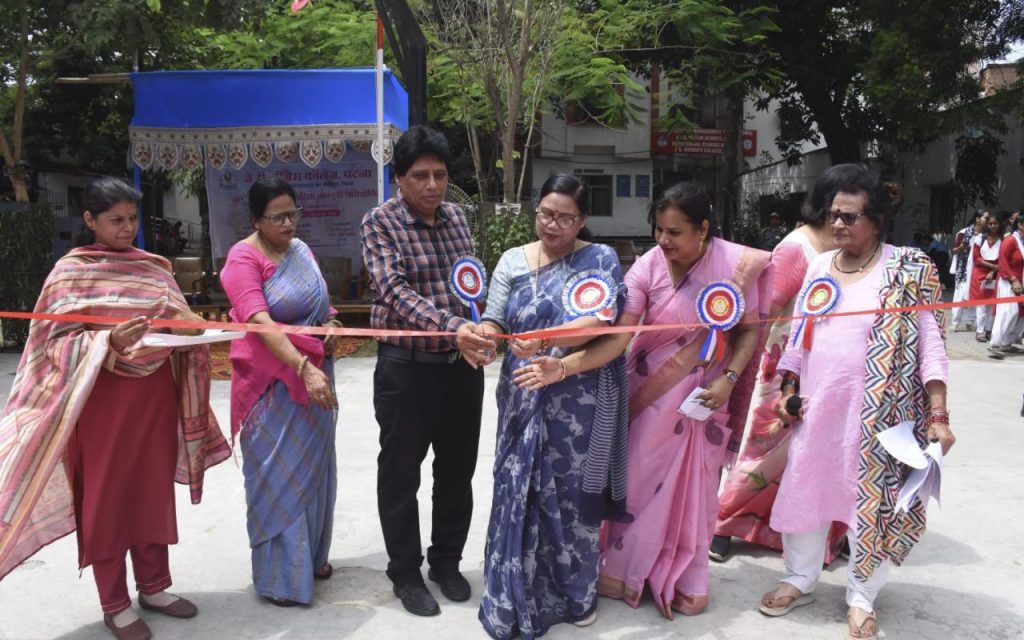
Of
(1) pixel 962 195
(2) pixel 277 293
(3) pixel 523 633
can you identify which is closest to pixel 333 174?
(2) pixel 277 293

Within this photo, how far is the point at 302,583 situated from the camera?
10.3 ft

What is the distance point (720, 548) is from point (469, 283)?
5.69 ft

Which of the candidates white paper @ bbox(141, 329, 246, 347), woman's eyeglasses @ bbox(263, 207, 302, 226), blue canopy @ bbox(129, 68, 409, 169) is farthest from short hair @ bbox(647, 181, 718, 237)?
blue canopy @ bbox(129, 68, 409, 169)

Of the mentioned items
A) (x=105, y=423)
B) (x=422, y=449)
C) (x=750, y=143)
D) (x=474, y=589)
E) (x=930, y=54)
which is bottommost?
(x=474, y=589)

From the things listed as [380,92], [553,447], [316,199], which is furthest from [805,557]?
[316,199]

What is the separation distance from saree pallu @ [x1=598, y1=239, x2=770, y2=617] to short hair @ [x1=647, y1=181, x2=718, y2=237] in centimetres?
16

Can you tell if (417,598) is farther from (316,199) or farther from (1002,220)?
(1002,220)

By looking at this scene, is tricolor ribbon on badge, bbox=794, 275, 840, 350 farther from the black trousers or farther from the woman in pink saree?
the black trousers

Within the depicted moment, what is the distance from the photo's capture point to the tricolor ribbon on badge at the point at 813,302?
3000mm

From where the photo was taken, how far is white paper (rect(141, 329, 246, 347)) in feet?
9.32

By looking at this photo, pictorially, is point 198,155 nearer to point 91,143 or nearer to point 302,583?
point 302,583

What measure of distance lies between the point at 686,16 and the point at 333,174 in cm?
604

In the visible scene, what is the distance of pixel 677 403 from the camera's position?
3.07m

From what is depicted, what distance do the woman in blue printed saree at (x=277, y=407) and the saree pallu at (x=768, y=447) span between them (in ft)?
5.84
